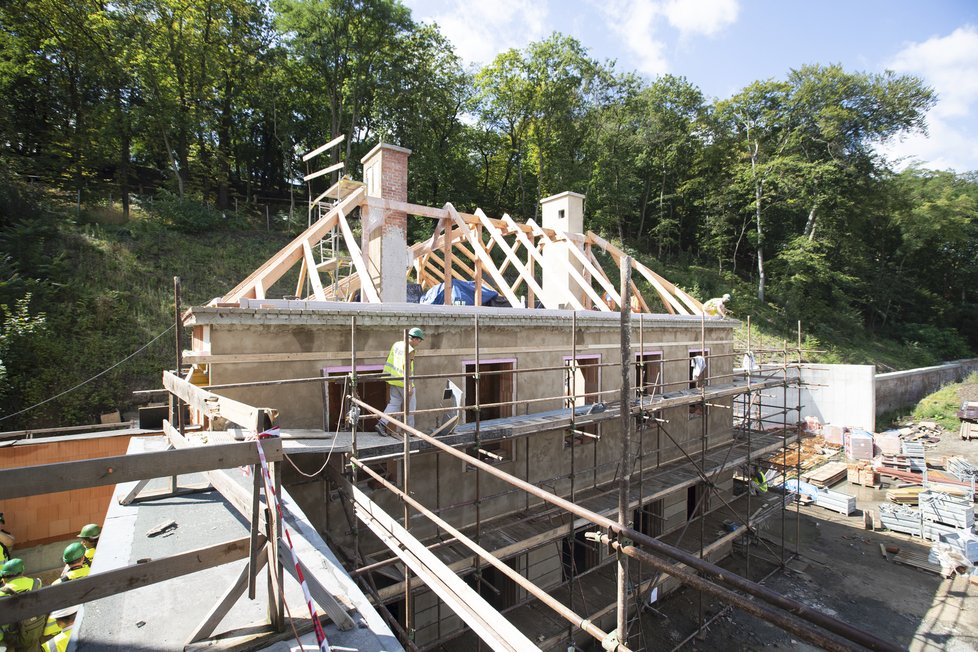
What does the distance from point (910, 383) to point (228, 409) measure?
37.9 meters

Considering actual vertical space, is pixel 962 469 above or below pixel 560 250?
below

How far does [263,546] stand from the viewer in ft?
9.62

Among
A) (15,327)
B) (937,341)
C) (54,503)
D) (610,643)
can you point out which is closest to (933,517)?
(610,643)

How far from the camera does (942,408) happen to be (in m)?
25.6

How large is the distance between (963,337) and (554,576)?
171 feet

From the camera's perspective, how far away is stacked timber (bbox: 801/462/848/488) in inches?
749

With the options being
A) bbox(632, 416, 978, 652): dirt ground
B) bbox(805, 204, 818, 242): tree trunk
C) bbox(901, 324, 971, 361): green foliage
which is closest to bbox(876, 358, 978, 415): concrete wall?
bbox(901, 324, 971, 361): green foliage

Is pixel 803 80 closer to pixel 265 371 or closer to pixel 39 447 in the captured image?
pixel 265 371

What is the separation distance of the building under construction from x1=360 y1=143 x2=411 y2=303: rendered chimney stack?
0.05 metres

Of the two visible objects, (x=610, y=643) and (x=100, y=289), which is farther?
(x=100, y=289)

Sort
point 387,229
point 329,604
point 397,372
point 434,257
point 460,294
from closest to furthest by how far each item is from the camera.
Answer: point 329,604, point 397,372, point 387,229, point 460,294, point 434,257

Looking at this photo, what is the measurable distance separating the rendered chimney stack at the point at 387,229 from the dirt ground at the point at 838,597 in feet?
30.1

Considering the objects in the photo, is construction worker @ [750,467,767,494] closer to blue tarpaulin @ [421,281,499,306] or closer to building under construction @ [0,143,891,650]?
building under construction @ [0,143,891,650]

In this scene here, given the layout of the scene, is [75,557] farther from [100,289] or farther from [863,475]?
[863,475]
